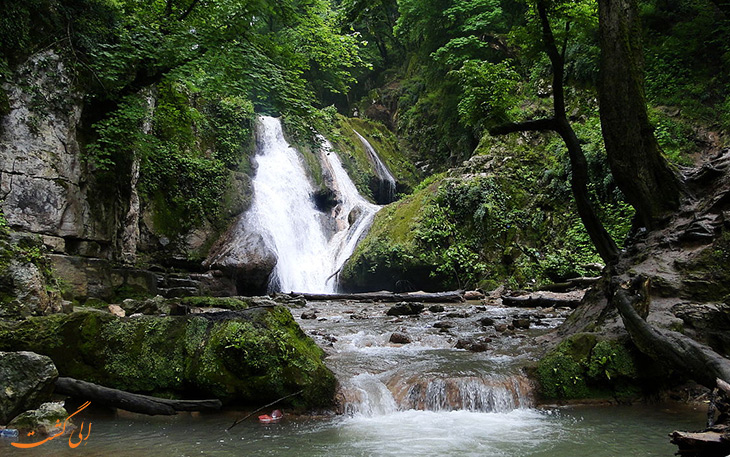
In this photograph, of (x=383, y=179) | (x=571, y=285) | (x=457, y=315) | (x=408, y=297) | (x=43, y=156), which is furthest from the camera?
(x=383, y=179)

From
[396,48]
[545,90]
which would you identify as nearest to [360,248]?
[545,90]

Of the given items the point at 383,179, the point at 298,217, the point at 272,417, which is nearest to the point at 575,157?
the point at 272,417

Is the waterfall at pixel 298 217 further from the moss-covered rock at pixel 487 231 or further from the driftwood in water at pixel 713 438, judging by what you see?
the driftwood in water at pixel 713 438

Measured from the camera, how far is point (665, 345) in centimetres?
389

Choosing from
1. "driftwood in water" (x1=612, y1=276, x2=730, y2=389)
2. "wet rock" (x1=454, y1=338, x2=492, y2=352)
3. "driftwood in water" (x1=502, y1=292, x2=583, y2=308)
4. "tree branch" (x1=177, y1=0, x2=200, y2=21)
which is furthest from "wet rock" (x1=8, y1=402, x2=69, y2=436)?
"driftwood in water" (x1=502, y1=292, x2=583, y2=308)

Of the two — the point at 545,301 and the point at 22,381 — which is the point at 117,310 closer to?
the point at 22,381

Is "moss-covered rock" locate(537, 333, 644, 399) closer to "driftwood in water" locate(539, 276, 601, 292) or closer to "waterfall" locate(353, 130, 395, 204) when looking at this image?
"driftwood in water" locate(539, 276, 601, 292)

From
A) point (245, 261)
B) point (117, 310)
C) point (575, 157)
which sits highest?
point (575, 157)

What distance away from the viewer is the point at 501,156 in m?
17.2

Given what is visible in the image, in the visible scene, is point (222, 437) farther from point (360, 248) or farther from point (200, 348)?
point (360, 248)

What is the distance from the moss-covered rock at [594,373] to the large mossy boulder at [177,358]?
2.49 m

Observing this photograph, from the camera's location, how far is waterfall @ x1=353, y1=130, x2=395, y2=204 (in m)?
25.0

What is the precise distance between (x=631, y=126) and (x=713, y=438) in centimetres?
490

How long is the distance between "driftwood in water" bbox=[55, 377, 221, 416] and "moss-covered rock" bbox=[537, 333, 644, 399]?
3921 millimetres
